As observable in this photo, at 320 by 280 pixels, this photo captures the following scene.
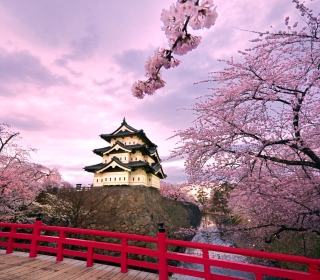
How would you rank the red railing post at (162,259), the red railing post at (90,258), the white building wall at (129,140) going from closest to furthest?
the red railing post at (162,259), the red railing post at (90,258), the white building wall at (129,140)

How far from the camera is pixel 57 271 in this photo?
3.78 metres

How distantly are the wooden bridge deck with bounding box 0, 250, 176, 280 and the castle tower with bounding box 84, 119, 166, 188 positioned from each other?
1305 cm

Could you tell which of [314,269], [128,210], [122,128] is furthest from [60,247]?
[122,128]

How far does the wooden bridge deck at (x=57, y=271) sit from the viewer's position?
3.53 meters

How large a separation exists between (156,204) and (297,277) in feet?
58.1

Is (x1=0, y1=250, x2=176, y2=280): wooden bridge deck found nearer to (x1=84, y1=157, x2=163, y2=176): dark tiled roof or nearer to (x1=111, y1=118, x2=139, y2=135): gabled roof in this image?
Answer: (x1=84, y1=157, x2=163, y2=176): dark tiled roof

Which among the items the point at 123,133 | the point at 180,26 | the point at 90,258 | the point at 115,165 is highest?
the point at 123,133

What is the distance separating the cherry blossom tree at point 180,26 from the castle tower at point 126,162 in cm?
1581

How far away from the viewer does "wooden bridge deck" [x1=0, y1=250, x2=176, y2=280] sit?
353cm

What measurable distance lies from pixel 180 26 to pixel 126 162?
17697 millimetres

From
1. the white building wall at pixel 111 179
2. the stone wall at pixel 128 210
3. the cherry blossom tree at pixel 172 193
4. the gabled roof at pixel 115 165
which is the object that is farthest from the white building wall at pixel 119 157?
the cherry blossom tree at pixel 172 193

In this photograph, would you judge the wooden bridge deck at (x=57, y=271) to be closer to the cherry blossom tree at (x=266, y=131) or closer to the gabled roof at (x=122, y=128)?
the cherry blossom tree at (x=266, y=131)

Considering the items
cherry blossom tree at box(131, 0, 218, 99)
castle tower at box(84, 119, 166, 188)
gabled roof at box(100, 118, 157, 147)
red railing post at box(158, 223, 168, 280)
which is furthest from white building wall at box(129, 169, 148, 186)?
cherry blossom tree at box(131, 0, 218, 99)

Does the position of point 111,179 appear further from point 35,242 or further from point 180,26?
point 180,26
